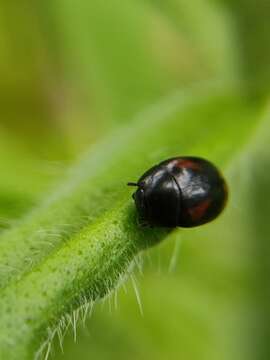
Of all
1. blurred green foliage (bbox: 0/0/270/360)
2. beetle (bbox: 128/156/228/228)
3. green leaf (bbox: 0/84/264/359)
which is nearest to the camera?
green leaf (bbox: 0/84/264/359)

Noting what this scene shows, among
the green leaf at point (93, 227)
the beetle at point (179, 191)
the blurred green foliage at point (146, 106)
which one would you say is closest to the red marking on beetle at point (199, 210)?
the beetle at point (179, 191)

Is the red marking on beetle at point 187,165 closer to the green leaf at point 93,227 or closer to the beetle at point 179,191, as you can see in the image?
the beetle at point 179,191

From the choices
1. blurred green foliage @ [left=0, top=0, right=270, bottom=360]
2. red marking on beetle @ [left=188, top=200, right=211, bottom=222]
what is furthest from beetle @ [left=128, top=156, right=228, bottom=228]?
blurred green foliage @ [left=0, top=0, right=270, bottom=360]

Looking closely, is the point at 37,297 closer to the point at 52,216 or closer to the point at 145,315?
the point at 52,216

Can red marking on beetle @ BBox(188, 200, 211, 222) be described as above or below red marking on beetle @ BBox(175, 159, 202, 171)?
below

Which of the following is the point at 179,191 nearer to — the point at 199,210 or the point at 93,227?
the point at 199,210

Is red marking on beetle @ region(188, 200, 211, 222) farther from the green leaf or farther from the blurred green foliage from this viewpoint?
the blurred green foliage

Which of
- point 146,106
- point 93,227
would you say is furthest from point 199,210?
point 146,106

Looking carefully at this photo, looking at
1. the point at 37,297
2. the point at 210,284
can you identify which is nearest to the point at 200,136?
the point at 210,284
